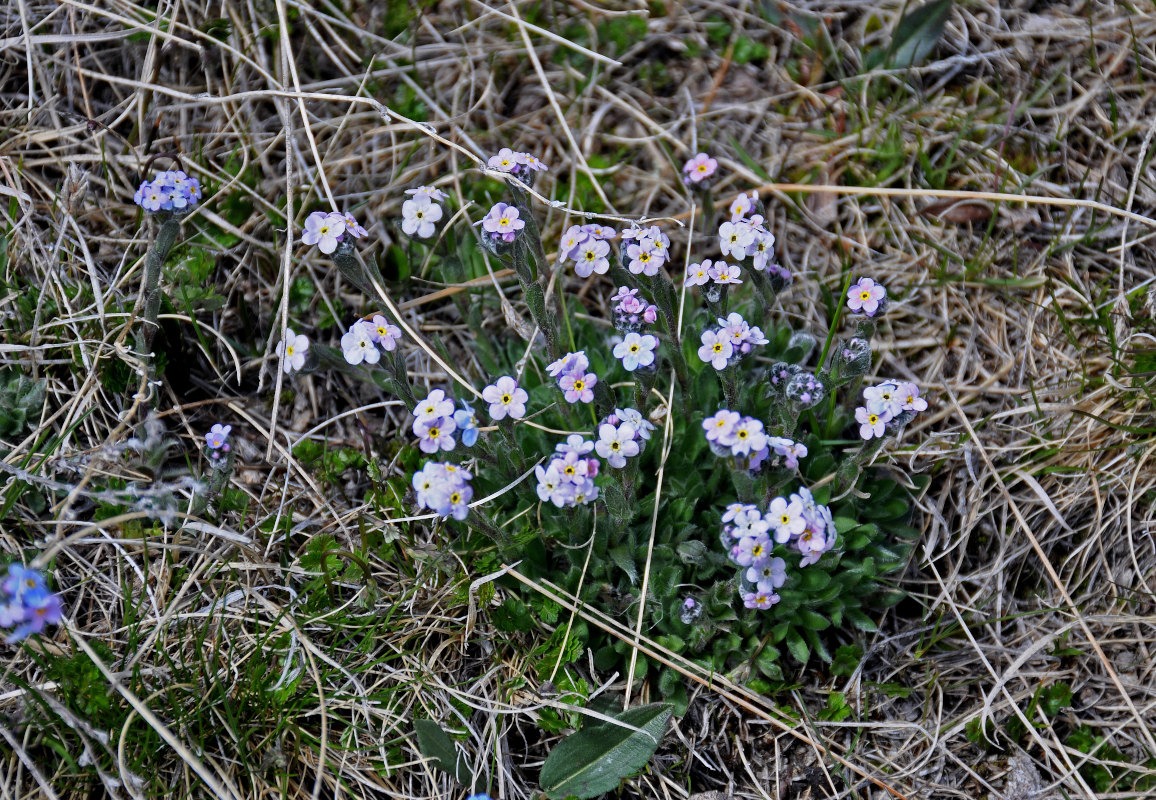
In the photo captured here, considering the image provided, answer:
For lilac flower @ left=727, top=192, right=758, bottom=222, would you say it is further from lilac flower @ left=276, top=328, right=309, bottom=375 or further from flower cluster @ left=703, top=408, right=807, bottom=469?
lilac flower @ left=276, top=328, right=309, bottom=375

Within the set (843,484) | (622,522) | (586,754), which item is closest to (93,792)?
(586,754)

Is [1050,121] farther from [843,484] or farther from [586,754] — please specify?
[586,754]

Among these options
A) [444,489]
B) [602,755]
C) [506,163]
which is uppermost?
[506,163]

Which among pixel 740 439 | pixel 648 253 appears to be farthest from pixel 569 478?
pixel 648 253

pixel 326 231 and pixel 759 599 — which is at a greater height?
pixel 326 231

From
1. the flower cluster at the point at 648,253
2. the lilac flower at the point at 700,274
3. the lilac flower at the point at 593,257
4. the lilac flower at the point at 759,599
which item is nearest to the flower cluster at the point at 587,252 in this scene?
the lilac flower at the point at 593,257

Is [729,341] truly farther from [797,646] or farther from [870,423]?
[797,646]

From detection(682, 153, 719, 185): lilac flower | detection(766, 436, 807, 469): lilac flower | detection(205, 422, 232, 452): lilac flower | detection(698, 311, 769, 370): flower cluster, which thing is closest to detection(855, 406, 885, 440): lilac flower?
detection(766, 436, 807, 469): lilac flower
